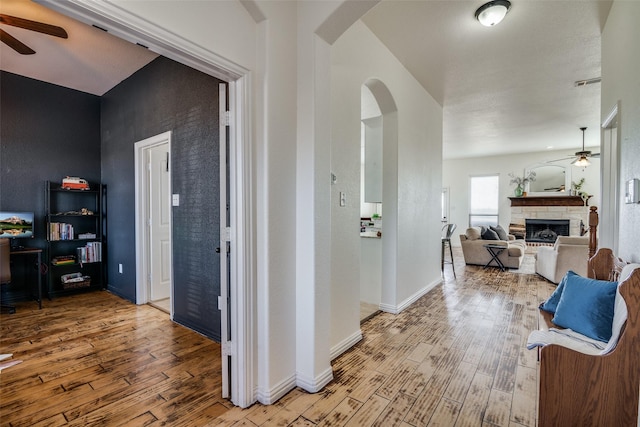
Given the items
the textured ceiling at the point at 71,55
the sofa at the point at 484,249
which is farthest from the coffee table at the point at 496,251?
the textured ceiling at the point at 71,55

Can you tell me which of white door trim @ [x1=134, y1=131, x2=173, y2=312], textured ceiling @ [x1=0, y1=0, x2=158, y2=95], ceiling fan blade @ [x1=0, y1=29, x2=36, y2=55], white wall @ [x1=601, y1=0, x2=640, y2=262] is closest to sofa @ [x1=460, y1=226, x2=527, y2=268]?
white wall @ [x1=601, y1=0, x2=640, y2=262]

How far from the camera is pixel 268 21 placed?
1861mm

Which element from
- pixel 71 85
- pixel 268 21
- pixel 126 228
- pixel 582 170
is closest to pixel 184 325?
pixel 126 228

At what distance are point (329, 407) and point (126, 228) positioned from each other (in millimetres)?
3556

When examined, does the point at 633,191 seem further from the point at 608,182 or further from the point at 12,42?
the point at 12,42

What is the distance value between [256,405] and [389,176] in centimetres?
256

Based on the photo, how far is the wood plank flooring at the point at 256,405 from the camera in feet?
5.84

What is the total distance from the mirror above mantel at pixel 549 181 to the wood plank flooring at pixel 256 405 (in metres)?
6.80

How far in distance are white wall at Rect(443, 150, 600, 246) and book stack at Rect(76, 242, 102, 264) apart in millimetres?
9352

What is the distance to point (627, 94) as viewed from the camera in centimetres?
204

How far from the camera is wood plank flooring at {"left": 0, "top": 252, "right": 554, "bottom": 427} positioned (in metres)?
1.78

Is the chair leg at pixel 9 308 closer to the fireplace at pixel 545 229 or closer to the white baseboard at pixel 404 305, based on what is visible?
the white baseboard at pixel 404 305

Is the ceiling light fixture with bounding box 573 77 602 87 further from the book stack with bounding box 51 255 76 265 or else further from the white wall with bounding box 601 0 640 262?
the book stack with bounding box 51 255 76 265

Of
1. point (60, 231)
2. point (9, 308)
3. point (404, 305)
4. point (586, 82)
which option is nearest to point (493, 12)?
point (586, 82)
